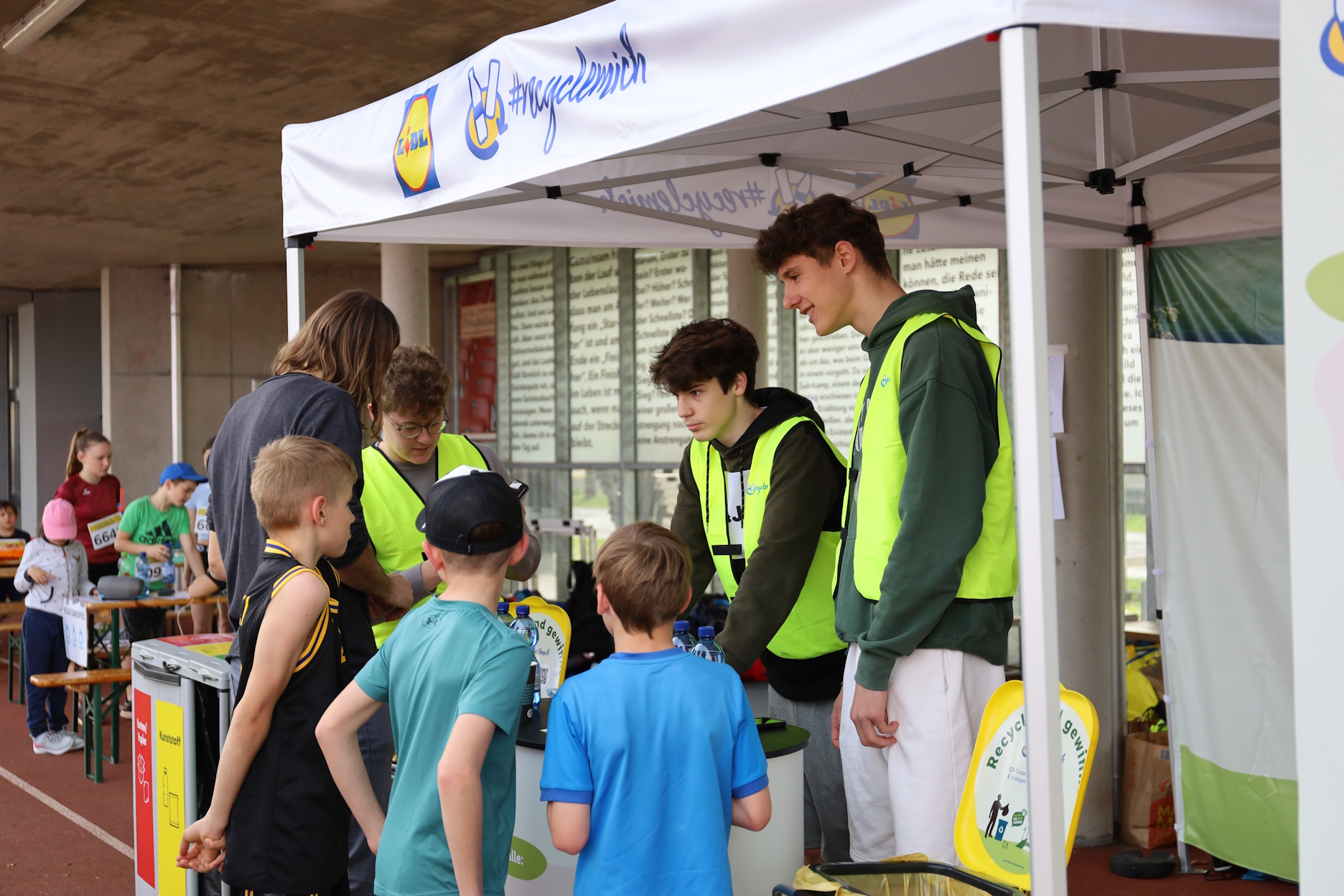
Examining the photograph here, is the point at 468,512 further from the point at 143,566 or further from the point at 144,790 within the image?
the point at 143,566

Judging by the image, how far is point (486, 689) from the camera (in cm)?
171

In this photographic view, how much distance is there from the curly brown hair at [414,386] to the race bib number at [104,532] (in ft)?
18.6

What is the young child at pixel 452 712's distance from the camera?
1.70 m

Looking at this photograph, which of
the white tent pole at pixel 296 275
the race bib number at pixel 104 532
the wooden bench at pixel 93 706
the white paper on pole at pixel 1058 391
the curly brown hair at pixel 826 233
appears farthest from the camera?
the race bib number at pixel 104 532

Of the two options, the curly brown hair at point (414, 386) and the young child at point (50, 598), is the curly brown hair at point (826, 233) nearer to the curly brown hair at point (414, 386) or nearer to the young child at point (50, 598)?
A: the curly brown hair at point (414, 386)

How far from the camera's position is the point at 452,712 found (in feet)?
5.81

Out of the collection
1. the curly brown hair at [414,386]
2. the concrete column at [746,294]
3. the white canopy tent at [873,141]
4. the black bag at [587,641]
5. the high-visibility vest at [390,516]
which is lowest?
the black bag at [587,641]

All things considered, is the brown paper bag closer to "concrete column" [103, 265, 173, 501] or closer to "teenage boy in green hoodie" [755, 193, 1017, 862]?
"teenage boy in green hoodie" [755, 193, 1017, 862]

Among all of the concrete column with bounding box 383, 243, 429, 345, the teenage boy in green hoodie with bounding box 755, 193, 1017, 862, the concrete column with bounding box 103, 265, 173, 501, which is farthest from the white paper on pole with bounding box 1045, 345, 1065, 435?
the concrete column with bounding box 103, 265, 173, 501

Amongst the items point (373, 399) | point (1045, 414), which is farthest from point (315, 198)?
point (1045, 414)

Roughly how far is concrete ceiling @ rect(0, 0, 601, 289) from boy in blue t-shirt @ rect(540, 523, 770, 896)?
4.85 metres

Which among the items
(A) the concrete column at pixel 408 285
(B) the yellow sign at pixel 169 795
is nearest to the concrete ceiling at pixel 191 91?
(A) the concrete column at pixel 408 285

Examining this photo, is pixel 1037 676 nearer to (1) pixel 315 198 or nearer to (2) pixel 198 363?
(1) pixel 315 198

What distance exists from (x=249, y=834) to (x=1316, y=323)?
6.24 ft
